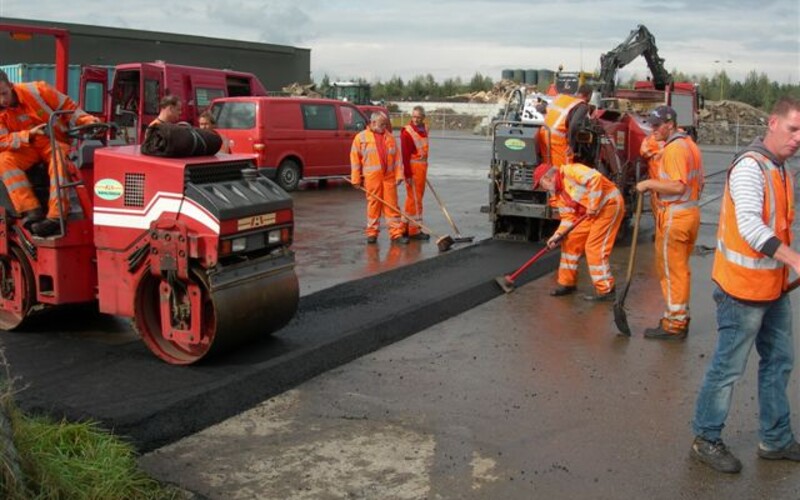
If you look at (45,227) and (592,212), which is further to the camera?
(592,212)

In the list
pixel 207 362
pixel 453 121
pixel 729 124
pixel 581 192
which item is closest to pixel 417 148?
pixel 581 192

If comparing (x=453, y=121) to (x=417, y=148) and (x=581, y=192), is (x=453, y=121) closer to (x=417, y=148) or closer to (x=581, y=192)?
(x=417, y=148)

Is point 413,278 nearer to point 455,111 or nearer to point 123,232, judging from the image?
point 123,232

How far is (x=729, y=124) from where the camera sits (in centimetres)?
3491

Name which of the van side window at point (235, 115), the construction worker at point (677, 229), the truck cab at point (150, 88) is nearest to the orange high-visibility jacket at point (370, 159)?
the construction worker at point (677, 229)

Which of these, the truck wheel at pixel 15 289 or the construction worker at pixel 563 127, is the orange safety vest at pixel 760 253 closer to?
the truck wheel at pixel 15 289

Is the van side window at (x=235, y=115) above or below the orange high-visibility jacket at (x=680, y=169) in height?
above

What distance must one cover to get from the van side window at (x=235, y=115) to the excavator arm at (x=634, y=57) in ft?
20.2

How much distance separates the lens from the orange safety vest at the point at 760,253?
13.1 ft

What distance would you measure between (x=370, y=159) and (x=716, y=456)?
6810 millimetres

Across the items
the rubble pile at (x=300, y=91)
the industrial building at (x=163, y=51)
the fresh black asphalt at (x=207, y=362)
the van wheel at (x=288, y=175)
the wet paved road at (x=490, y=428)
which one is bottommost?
the wet paved road at (x=490, y=428)

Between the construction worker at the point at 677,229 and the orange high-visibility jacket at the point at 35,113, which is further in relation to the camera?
the construction worker at the point at 677,229

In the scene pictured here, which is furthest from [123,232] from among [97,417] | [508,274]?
[508,274]

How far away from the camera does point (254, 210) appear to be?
5.20m
